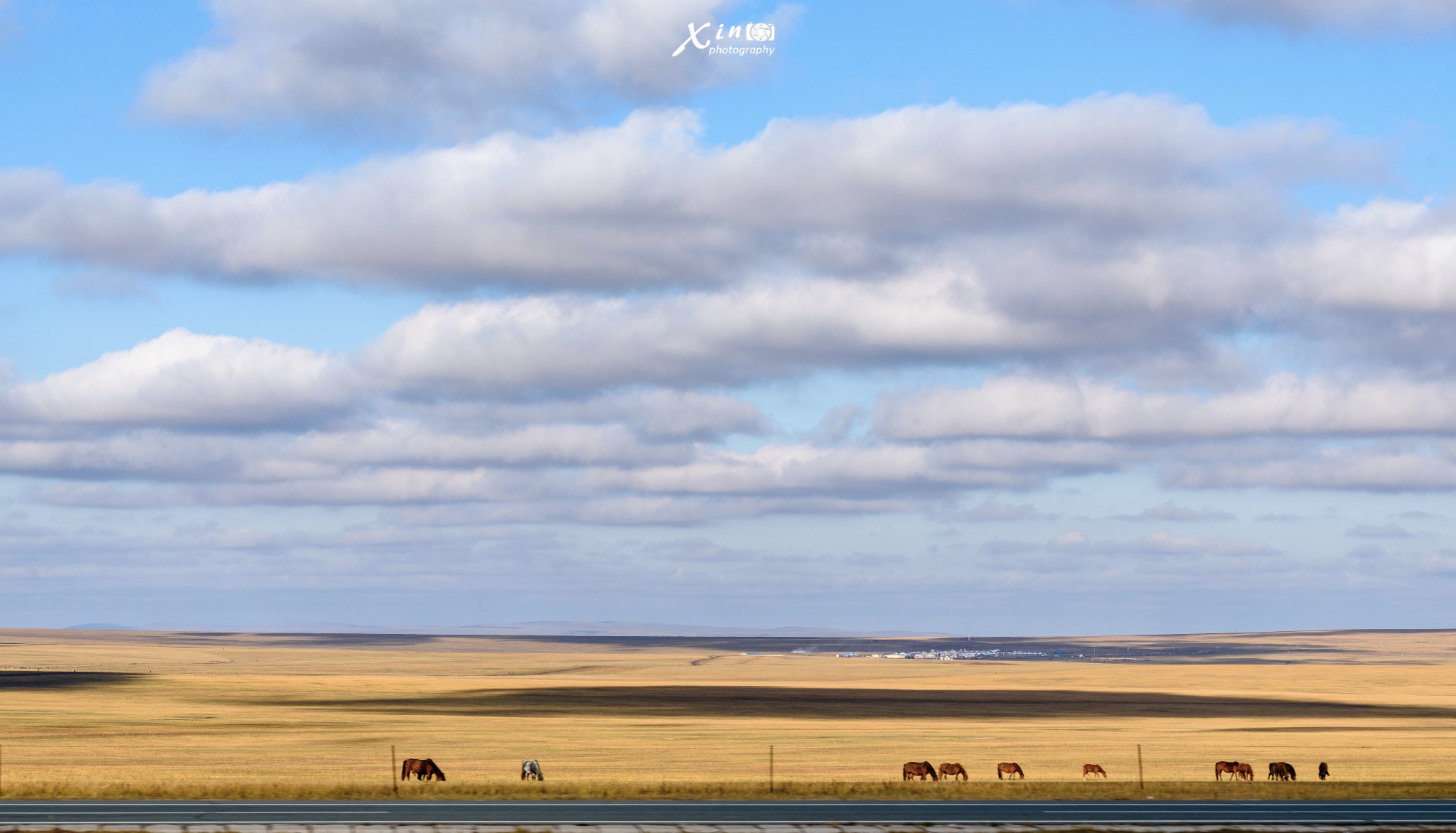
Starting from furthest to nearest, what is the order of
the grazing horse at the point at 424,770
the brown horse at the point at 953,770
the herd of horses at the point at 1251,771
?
the brown horse at the point at 953,770, the herd of horses at the point at 1251,771, the grazing horse at the point at 424,770

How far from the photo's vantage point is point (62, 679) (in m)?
175

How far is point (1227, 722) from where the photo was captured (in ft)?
391

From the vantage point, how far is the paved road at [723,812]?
40.1m

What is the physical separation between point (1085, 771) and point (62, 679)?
146m

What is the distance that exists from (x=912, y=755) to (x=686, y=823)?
41.4m

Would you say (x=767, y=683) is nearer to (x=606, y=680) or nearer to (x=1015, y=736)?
(x=606, y=680)

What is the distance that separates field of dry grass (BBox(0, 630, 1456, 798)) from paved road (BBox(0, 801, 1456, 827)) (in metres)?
2.76

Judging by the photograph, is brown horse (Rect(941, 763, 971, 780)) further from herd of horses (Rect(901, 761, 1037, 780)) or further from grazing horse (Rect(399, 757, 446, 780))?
grazing horse (Rect(399, 757, 446, 780))

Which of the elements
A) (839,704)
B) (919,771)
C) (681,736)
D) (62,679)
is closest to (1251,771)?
(919,771)

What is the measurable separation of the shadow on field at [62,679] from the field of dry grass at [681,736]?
0.48m

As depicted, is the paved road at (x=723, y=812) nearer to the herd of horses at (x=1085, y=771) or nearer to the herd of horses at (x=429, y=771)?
the herd of horses at (x=429, y=771)

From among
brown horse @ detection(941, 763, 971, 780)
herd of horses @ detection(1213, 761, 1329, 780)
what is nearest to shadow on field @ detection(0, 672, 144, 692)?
brown horse @ detection(941, 763, 971, 780)

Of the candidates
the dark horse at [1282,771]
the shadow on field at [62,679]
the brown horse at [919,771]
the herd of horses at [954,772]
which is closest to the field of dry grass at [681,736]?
the shadow on field at [62,679]

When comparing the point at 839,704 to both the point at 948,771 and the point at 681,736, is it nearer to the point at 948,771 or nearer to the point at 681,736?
the point at 681,736
